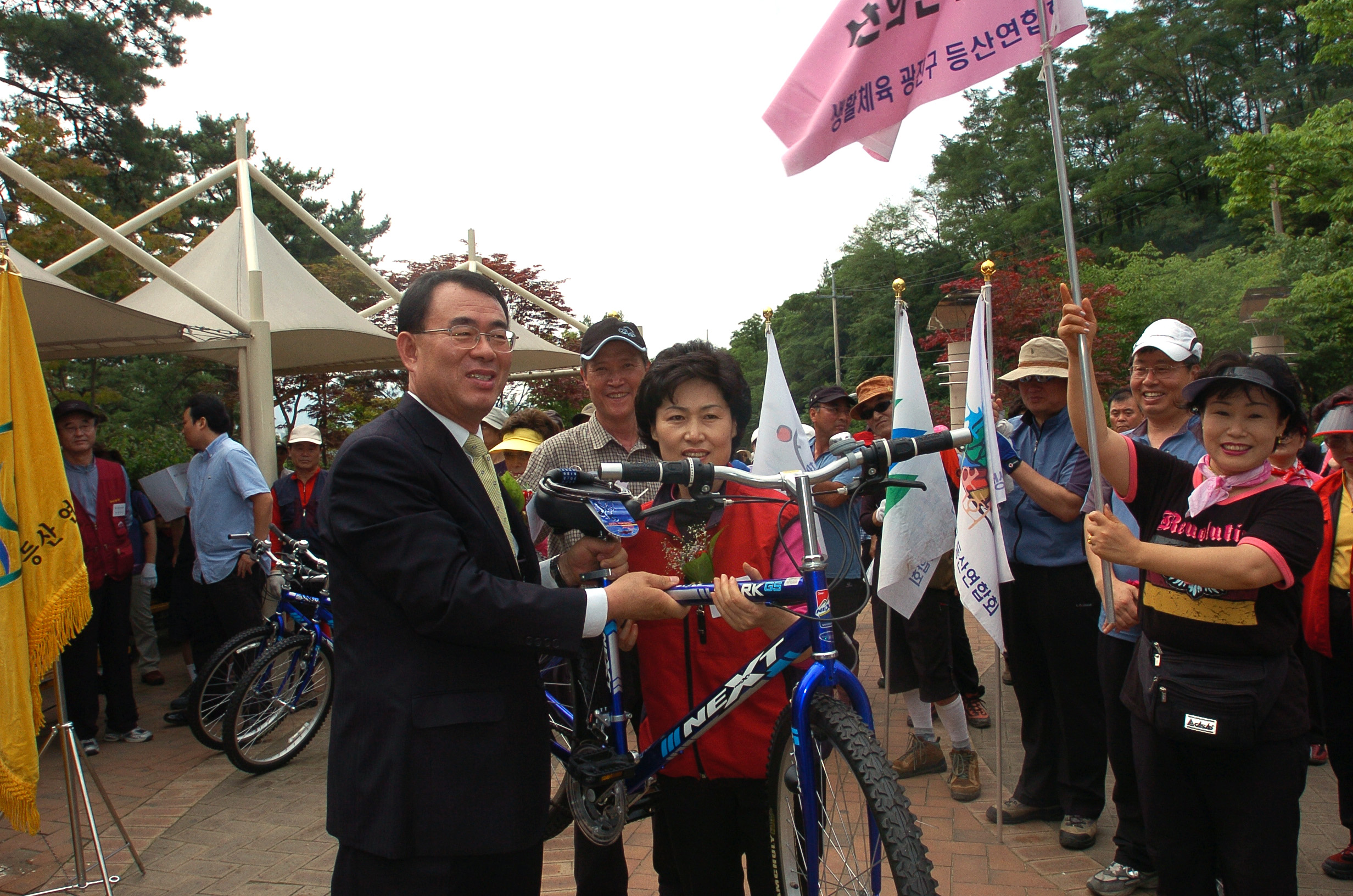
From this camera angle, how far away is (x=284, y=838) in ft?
13.7

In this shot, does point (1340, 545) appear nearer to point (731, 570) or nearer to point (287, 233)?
point (731, 570)

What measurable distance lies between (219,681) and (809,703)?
468cm

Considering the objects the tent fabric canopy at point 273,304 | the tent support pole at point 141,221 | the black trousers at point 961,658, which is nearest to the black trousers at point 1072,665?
the black trousers at point 961,658

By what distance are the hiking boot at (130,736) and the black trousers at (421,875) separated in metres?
4.90

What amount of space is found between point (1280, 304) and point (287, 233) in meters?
28.7

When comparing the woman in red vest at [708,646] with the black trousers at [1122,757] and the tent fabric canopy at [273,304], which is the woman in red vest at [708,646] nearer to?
the black trousers at [1122,757]

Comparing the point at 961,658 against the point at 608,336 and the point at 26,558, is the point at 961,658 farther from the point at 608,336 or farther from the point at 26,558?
the point at 26,558

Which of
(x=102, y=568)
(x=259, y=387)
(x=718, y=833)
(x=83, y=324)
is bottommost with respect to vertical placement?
(x=718, y=833)

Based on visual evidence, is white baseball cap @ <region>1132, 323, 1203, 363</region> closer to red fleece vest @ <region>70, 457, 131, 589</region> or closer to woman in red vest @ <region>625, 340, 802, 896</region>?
woman in red vest @ <region>625, 340, 802, 896</region>

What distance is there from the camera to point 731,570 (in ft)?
7.32

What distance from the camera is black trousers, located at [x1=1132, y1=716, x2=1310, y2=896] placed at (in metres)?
2.32

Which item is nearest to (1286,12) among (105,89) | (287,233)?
(287,233)

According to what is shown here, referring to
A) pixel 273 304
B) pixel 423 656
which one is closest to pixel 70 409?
pixel 273 304

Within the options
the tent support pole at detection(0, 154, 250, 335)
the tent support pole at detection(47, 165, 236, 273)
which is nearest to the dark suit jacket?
the tent support pole at detection(0, 154, 250, 335)
